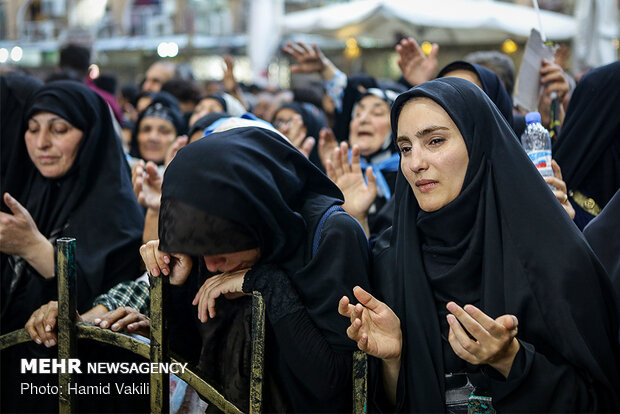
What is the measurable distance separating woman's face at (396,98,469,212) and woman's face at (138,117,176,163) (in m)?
3.15

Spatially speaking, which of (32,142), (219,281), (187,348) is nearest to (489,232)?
(219,281)

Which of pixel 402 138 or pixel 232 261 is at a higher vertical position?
pixel 402 138

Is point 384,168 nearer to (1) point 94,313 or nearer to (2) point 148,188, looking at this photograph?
(2) point 148,188

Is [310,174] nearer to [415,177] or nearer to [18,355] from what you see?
[415,177]

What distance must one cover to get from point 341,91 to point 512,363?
3.52m

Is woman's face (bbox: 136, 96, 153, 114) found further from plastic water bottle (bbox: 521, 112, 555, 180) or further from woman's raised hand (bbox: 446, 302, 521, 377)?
woman's raised hand (bbox: 446, 302, 521, 377)

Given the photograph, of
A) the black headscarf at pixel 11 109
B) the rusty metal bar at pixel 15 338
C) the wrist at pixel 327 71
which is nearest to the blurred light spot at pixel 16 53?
the wrist at pixel 327 71

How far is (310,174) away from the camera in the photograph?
80.6 inches

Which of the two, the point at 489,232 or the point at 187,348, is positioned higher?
the point at 489,232

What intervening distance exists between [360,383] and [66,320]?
934 millimetres

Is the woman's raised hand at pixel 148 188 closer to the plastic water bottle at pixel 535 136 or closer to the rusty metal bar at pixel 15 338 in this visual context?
the rusty metal bar at pixel 15 338

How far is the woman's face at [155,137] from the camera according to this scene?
480 centimetres

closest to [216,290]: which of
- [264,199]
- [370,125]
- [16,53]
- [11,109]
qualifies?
[264,199]

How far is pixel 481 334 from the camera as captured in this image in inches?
62.8
